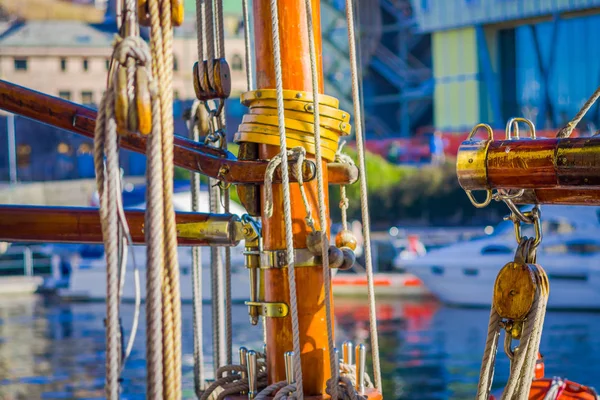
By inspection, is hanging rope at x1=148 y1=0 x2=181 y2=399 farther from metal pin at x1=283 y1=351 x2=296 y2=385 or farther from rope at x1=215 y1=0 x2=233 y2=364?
rope at x1=215 y1=0 x2=233 y2=364

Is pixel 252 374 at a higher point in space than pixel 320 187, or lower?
lower

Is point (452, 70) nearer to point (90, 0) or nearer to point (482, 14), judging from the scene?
point (482, 14)

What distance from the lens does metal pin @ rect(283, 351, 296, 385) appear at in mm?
2230

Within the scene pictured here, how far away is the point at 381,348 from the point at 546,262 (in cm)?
335

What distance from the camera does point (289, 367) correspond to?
2248 mm

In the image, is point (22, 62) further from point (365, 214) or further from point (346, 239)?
point (365, 214)

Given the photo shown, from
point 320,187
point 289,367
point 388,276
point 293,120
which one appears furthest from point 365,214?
point 388,276

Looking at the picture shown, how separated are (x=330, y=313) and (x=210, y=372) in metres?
7.46

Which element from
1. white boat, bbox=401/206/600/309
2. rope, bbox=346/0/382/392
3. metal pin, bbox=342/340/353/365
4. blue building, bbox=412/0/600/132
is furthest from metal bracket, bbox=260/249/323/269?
blue building, bbox=412/0/600/132

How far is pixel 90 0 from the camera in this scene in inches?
1449

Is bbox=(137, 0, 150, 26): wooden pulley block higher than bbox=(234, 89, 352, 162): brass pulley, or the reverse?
bbox=(137, 0, 150, 26): wooden pulley block

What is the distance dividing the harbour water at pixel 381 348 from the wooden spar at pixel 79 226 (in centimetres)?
636

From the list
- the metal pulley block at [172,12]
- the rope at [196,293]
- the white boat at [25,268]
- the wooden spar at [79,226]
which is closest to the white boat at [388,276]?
the white boat at [25,268]

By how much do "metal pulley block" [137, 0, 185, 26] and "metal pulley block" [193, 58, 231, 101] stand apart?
0.81 m
